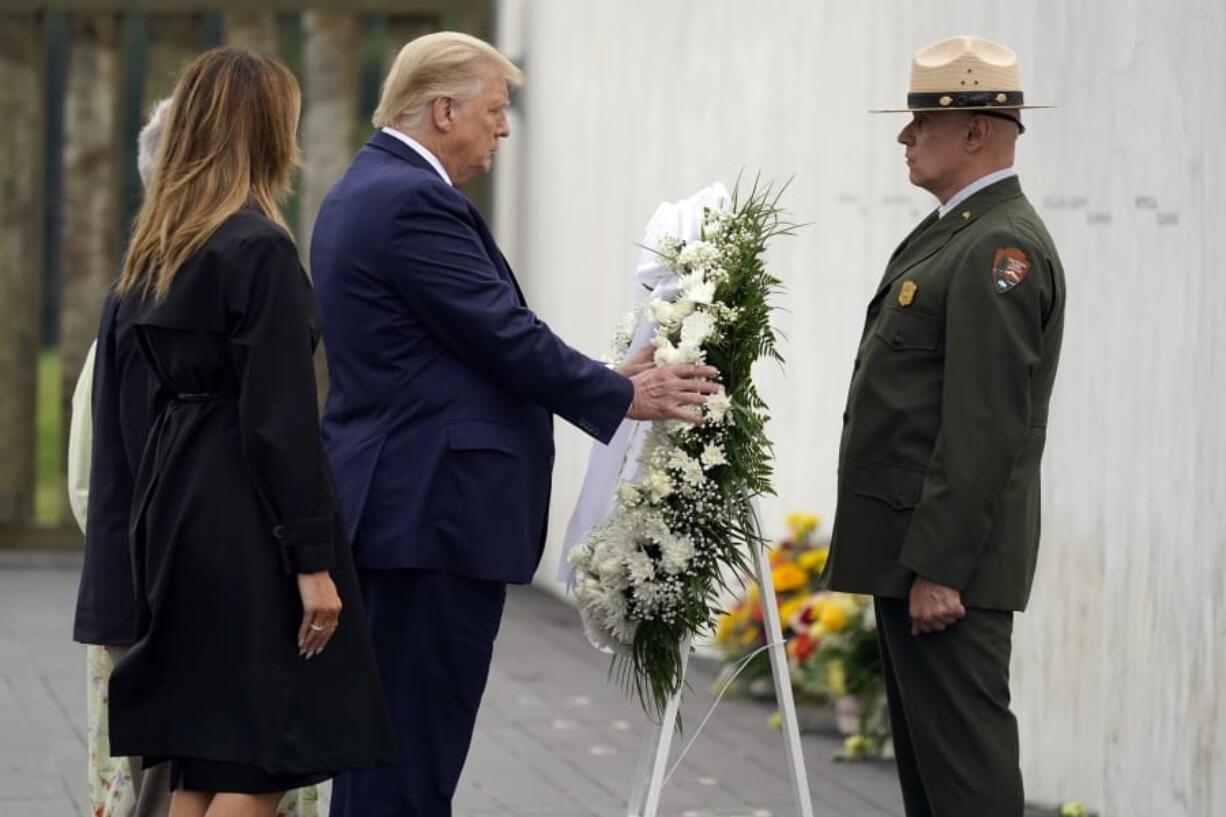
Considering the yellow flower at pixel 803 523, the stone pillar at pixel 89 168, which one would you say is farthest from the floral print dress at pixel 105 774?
the stone pillar at pixel 89 168

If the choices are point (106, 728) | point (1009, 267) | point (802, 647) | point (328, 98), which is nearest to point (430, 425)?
point (106, 728)

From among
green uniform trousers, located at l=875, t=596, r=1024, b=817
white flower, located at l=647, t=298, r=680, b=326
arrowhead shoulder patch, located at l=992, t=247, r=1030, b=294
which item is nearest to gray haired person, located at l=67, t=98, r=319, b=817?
white flower, located at l=647, t=298, r=680, b=326

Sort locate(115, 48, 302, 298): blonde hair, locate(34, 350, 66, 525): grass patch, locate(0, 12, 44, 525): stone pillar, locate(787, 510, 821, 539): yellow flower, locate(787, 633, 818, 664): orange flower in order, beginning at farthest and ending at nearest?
locate(34, 350, 66, 525): grass patch < locate(0, 12, 44, 525): stone pillar < locate(787, 510, 821, 539): yellow flower < locate(787, 633, 818, 664): orange flower < locate(115, 48, 302, 298): blonde hair

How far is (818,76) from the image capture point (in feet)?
27.4

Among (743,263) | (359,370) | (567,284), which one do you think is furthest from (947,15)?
(567,284)

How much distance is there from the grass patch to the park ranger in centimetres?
844

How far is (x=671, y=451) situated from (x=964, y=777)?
91 cm

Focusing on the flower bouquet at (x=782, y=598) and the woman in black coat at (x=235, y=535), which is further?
the flower bouquet at (x=782, y=598)

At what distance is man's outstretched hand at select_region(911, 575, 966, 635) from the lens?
4.27 meters

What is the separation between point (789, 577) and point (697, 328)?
3.53 m

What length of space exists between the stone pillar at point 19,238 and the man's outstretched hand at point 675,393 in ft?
26.9

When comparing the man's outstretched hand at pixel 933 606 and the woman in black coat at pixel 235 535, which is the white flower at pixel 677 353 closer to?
the man's outstretched hand at pixel 933 606

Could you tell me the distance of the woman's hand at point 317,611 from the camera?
4012mm

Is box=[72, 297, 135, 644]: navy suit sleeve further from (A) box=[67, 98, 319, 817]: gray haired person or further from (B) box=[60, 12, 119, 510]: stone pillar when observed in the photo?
(B) box=[60, 12, 119, 510]: stone pillar
